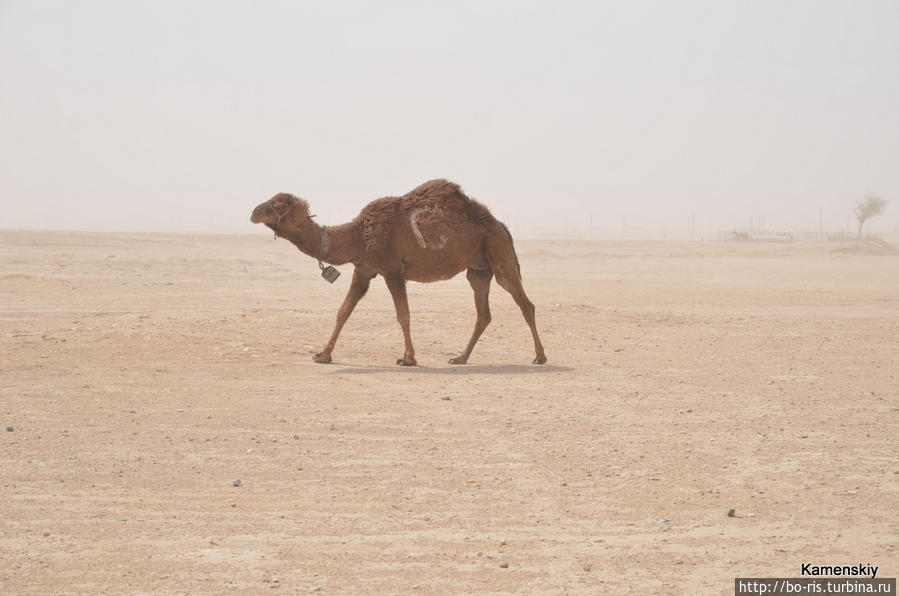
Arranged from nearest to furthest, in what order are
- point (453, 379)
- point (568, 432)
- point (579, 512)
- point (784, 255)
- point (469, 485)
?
point (579, 512), point (469, 485), point (568, 432), point (453, 379), point (784, 255)

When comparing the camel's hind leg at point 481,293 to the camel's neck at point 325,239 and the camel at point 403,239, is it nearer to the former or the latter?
the camel at point 403,239

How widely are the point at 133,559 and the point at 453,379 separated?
702 centimetres

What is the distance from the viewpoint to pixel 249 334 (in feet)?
50.6

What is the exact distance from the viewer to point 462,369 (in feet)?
44.4

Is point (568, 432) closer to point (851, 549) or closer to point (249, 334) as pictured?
point (851, 549)

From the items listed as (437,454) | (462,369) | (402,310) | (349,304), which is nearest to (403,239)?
(402,310)

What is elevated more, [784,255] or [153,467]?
[153,467]

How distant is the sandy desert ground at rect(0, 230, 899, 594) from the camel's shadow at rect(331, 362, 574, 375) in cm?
9

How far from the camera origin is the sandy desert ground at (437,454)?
5.78 metres

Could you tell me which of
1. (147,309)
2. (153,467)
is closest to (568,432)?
(153,467)

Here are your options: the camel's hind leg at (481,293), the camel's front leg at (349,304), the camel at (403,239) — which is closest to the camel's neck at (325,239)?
the camel at (403,239)

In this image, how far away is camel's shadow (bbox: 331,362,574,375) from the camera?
13.1 meters

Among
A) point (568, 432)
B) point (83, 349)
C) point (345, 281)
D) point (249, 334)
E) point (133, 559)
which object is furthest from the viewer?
point (345, 281)

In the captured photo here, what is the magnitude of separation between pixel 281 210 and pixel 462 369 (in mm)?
3142
